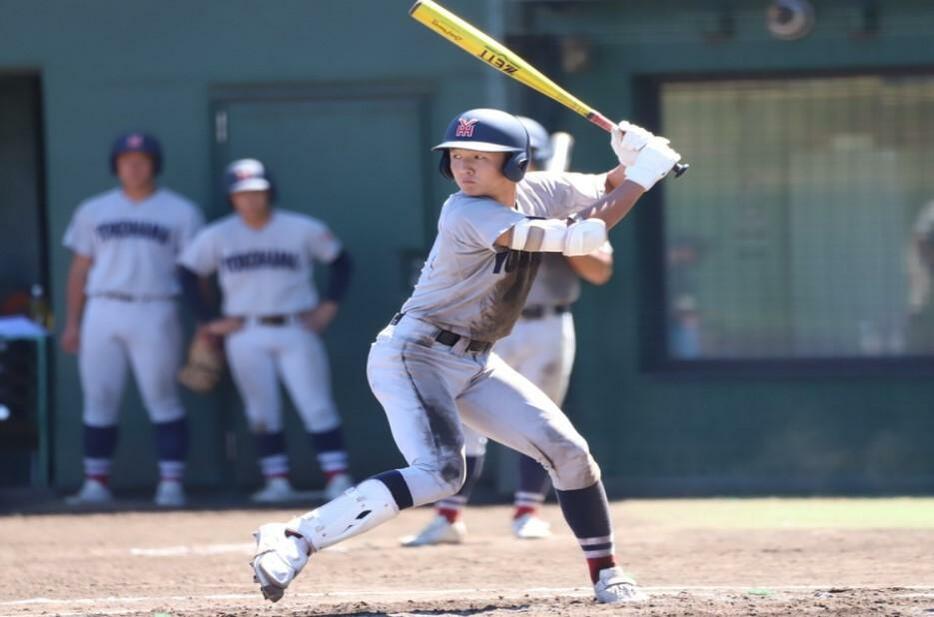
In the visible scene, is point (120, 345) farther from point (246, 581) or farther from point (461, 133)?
point (461, 133)

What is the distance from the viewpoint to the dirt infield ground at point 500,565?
6.03 meters

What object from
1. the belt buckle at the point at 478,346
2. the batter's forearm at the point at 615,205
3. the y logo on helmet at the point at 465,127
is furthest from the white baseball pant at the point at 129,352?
the batter's forearm at the point at 615,205

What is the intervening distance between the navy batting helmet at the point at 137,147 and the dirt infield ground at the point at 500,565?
2074 mm

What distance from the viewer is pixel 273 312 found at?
10.0 meters

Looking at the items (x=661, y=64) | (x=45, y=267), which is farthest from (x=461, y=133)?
(x=45, y=267)

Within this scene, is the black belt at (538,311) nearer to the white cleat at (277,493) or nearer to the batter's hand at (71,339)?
the white cleat at (277,493)

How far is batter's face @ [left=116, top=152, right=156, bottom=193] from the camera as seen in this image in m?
10.1

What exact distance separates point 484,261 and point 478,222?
0.19 meters

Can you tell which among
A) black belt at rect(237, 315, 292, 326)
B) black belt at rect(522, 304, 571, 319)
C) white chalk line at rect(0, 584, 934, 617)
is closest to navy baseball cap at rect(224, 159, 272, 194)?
black belt at rect(237, 315, 292, 326)

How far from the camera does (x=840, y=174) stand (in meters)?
10.3

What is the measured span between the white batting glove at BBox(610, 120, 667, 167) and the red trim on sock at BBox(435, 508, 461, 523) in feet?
8.84

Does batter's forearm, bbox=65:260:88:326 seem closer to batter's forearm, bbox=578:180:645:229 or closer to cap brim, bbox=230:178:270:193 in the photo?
cap brim, bbox=230:178:270:193

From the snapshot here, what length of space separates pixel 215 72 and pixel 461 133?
191 inches

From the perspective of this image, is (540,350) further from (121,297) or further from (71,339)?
(71,339)
